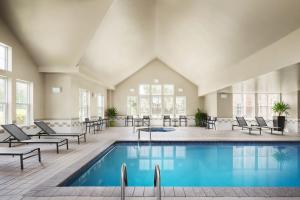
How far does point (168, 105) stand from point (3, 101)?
33.7ft

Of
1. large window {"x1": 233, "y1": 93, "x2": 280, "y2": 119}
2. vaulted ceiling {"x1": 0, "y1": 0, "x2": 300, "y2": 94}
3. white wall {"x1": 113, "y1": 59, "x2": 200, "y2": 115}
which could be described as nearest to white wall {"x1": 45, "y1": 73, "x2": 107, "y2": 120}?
vaulted ceiling {"x1": 0, "y1": 0, "x2": 300, "y2": 94}

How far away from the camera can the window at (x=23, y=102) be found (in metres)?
7.30

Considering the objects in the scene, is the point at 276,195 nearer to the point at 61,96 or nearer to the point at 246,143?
the point at 246,143

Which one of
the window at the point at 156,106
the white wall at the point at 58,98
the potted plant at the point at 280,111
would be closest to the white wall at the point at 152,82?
the window at the point at 156,106

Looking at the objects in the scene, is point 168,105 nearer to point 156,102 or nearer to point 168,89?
point 156,102

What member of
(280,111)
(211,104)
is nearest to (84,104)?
(211,104)

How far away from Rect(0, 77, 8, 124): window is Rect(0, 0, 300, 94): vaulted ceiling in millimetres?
1508

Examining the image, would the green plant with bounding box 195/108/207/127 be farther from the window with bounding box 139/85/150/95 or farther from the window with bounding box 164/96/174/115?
the window with bounding box 139/85/150/95

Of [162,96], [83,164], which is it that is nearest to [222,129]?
[162,96]

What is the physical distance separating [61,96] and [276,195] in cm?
786

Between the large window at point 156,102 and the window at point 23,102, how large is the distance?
7.78 m

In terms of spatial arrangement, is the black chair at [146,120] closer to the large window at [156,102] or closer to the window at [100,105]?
the large window at [156,102]

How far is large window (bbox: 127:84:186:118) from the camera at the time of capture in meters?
15.2

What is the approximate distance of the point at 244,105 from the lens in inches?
528
